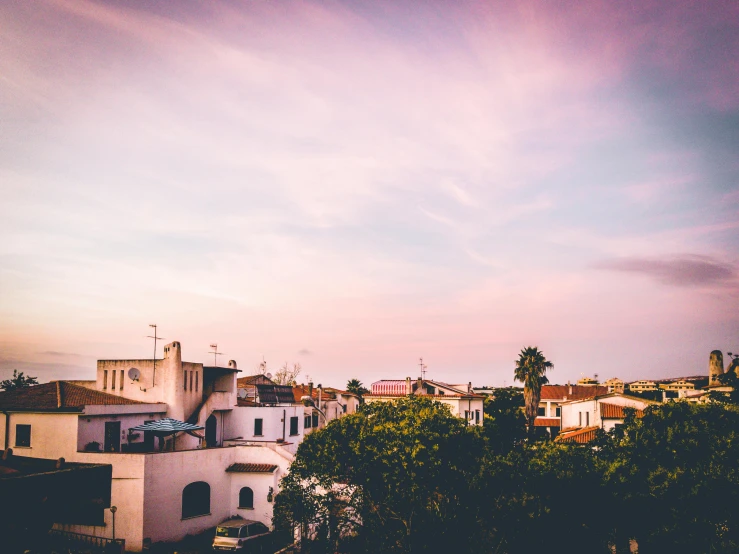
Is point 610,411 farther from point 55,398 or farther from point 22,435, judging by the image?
point 22,435

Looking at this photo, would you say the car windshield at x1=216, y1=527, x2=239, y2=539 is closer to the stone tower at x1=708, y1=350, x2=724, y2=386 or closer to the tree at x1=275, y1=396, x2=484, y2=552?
the tree at x1=275, y1=396, x2=484, y2=552

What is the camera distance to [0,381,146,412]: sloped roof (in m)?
36.2

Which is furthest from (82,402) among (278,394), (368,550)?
(368,550)

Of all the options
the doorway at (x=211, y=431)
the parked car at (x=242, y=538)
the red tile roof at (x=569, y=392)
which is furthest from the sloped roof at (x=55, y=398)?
the red tile roof at (x=569, y=392)

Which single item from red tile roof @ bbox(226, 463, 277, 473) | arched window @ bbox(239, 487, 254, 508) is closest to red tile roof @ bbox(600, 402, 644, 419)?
red tile roof @ bbox(226, 463, 277, 473)

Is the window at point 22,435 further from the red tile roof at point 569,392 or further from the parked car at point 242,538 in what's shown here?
the red tile roof at point 569,392

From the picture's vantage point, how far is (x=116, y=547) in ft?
96.6

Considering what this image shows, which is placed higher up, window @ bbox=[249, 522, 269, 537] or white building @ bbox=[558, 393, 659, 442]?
white building @ bbox=[558, 393, 659, 442]

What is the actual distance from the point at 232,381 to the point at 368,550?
2726 centimetres

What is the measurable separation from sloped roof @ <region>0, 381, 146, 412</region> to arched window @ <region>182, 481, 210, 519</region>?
24.6 feet

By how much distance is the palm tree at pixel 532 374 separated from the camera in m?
71.8

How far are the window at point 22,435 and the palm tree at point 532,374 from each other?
5369cm

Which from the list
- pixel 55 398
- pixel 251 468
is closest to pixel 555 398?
pixel 251 468

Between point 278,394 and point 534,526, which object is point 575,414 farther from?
point 534,526
